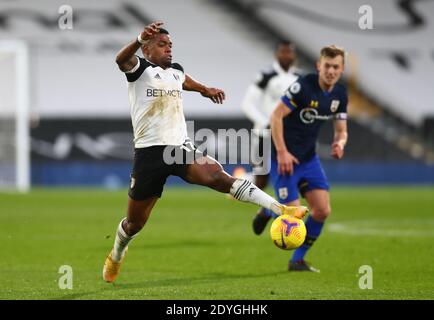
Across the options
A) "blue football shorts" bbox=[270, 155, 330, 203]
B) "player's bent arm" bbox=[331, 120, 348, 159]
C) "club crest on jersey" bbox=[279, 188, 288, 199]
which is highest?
"player's bent arm" bbox=[331, 120, 348, 159]

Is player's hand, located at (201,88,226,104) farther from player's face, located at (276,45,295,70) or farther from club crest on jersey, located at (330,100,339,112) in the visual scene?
player's face, located at (276,45,295,70)

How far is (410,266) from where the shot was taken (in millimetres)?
9875

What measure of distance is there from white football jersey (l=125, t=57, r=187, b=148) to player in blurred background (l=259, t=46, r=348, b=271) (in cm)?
180

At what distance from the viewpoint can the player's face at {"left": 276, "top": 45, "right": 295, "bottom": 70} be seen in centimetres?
1369

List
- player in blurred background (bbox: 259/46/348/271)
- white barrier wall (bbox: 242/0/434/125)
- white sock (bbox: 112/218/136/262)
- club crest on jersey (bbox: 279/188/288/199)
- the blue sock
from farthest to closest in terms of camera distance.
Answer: white barrier wall (bbox: 242/0/434/125) < club crest on jersey (bbox: 279/188/288/199) < the blue sock < player in blurred background (bbox: 259/46/348/271) < white sock (bbox: 112/218/136/262)

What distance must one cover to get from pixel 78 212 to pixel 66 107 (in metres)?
16.5

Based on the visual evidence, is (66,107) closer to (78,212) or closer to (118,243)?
(78,212)

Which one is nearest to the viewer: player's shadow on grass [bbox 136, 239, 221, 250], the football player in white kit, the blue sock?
the football player in white kit

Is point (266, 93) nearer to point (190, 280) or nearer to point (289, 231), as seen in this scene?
point (190, 280)

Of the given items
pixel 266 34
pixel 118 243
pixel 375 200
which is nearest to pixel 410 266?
pixel 118 243

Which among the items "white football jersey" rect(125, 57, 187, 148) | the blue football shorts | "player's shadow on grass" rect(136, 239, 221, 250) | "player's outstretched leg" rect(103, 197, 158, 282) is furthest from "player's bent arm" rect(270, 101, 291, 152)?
"player's shadow on grass" rect(136, 239, 221, 250)

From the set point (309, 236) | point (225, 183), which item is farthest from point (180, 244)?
point (225, 183)

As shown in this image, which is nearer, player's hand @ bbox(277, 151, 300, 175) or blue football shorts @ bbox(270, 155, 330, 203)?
player's hand @ bbox(277, 151, 300, 175)

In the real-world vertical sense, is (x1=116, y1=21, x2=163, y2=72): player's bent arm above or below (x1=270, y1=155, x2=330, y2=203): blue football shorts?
above
